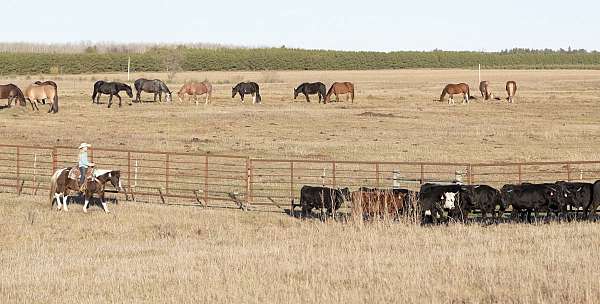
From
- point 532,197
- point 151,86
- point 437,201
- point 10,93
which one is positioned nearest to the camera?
point 437,201

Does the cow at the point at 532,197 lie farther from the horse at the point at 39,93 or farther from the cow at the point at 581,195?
the horse at the point at 39,93

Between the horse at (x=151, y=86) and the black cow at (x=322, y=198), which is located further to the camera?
the horse at (x=151, y=86)

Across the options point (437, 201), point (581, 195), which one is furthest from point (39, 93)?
point (581, 195)

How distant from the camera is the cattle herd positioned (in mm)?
17500

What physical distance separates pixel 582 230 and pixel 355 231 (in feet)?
12.3

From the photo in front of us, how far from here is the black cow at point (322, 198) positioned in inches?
730

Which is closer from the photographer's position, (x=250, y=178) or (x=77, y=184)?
(x=77, y=184)

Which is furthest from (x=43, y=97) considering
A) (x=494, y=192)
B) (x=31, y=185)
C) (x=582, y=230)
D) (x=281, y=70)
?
(x=281, y=70)

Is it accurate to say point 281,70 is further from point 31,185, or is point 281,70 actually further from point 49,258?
point 49,258

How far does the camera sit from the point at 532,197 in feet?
58.1

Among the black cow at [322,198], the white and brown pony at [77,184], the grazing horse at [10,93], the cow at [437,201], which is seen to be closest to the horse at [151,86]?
the grazing horse at [10,93]

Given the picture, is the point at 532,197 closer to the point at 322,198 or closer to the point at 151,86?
the point at 322,198

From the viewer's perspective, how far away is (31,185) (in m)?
22.9

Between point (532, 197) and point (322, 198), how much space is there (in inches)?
158
